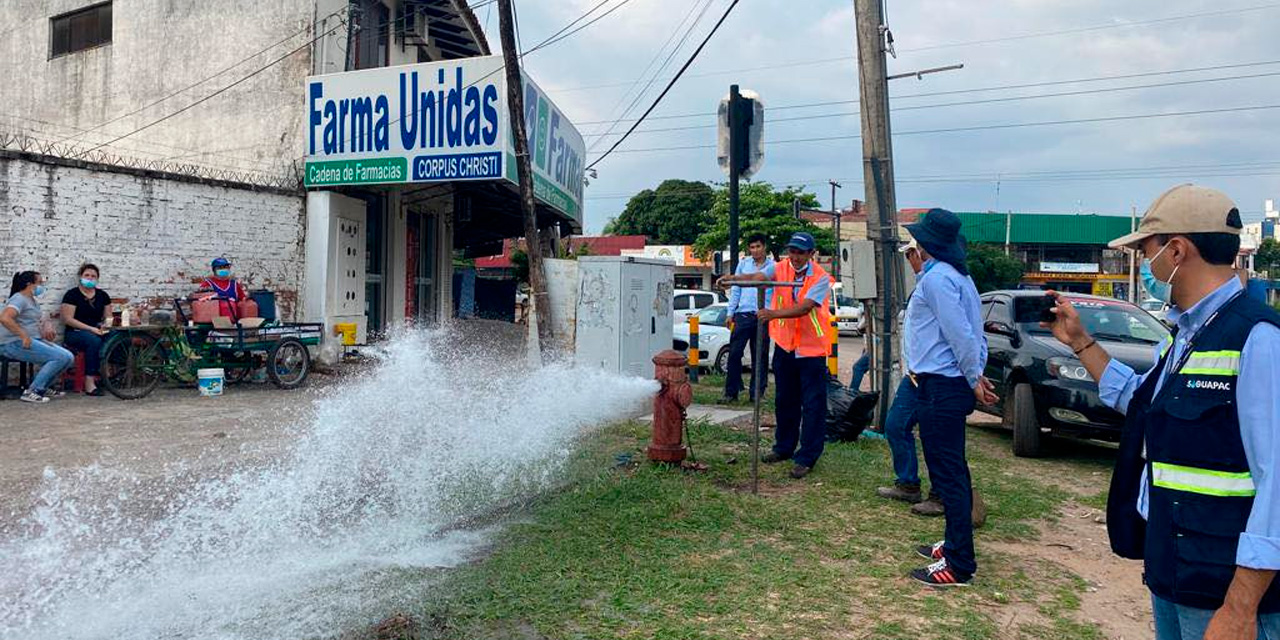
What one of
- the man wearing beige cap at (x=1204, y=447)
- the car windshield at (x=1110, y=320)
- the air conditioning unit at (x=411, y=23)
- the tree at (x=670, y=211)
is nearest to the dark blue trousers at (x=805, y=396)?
the car windshield at (x=1110, y=320)

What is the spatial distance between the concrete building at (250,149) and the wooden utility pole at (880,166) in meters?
6.28

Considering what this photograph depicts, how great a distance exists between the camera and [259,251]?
13.4 m

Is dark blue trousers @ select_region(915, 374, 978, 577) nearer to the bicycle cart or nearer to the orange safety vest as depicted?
the orange safety vest

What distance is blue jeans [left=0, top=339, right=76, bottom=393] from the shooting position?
9.86 meters

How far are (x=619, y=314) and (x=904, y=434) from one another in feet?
22.1

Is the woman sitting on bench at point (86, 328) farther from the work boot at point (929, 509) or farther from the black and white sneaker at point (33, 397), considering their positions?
the work boot at point (929, 509)

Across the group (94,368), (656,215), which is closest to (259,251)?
(94,368)

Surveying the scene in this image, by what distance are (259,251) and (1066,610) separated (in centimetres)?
1233

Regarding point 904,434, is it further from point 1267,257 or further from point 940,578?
point 1267,257

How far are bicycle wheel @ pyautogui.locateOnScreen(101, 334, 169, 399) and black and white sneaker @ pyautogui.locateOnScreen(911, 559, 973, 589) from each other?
9.64 metres

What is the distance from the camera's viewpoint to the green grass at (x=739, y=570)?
3.87 m

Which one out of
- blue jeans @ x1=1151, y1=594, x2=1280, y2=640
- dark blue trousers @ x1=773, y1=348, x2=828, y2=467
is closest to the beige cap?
blue jeans @ x1=1151, y1=594, x2=1280, y2=640

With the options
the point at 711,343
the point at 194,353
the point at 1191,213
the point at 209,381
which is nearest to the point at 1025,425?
the point at 1191,213

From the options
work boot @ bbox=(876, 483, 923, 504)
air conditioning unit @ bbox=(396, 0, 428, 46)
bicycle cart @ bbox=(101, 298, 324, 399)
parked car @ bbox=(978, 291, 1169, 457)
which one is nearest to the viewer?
work boot @ bbox=(876, 483, 923, 504)
